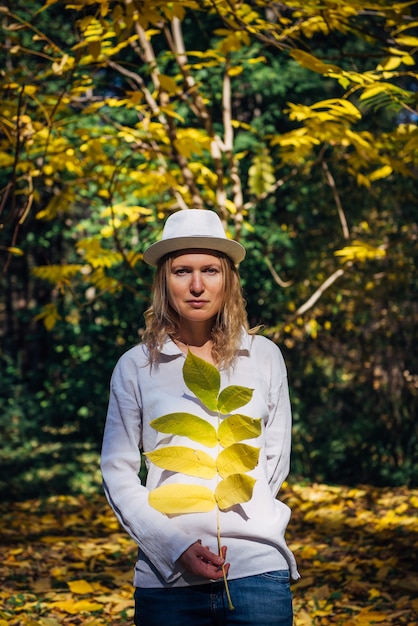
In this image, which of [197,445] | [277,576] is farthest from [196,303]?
[277,576]

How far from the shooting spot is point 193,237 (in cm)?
186

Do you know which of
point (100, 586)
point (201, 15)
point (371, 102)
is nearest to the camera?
point (371, 102)

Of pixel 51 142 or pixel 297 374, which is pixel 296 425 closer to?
pixel 297 374

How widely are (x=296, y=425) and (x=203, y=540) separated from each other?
5467 millimetres

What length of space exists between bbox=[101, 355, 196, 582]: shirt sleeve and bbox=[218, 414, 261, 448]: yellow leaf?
233 mm

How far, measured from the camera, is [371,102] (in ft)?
10.7

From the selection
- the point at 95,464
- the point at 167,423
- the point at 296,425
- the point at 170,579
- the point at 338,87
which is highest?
the point at 338,87

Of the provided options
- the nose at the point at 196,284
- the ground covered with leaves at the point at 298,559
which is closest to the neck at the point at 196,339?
the nose at the point at 196,284

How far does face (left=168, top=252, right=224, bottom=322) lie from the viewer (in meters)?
1.83

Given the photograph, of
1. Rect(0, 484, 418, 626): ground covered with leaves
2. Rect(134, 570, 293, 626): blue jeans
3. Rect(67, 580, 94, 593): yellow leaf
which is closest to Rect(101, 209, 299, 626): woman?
Rect(134, 570, 293, 626): blue jeans

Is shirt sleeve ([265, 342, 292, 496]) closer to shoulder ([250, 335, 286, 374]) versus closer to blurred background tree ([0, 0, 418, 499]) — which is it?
shoulder ([250, 335, 286, 374])

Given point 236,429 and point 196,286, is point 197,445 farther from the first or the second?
point 196,286

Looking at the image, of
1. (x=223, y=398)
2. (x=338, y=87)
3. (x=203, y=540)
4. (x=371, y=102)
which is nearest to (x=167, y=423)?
(x=223, y=398)

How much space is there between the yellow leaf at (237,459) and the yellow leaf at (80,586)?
298 centimetres
